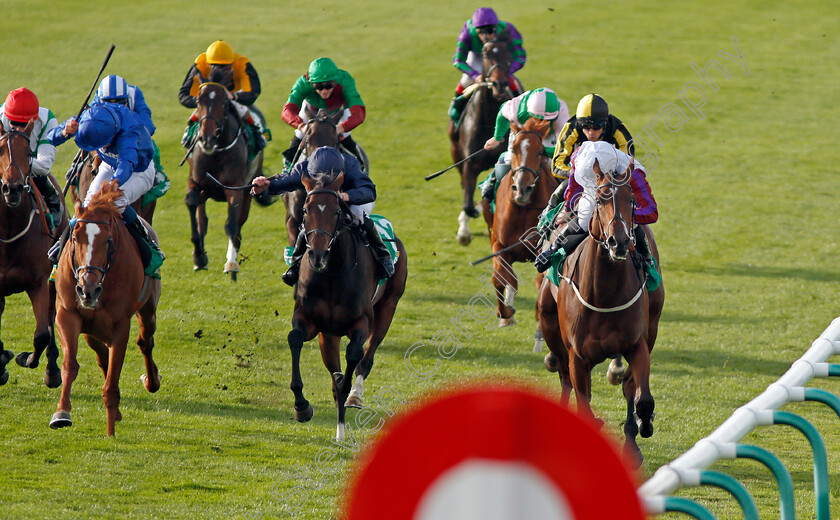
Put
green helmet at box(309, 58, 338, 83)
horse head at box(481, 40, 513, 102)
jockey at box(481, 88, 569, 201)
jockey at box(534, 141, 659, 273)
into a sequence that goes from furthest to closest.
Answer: horse head at box(481, 40, 513, 102)
green helmet at box(309, 58, 338, 83)
jockey at box(481, 88, 569, 201)
jockey at box(534, 141, 659, 273)

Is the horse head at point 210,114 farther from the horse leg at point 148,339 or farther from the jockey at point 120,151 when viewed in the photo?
the horse leg at point 148,339

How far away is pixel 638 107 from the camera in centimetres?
1947

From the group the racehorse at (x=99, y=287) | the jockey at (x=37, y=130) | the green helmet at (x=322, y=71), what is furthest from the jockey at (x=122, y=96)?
the racehorse at (x=99, y=287)

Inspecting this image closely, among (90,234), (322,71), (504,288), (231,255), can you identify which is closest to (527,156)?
(322,71)

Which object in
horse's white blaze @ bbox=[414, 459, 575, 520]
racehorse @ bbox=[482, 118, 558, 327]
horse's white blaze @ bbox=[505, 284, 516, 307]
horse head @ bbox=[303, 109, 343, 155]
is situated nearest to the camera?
horse's white blaze @ bbox=[414, 459, 575, 520]

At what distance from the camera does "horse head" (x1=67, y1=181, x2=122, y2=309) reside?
264 inches

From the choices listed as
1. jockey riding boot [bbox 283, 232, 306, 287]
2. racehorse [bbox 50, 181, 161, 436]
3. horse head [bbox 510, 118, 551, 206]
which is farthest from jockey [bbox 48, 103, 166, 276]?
horse head [bbox 510, 118, 551, 206]

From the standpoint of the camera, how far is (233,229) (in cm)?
1161

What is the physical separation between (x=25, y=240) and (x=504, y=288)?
476cm

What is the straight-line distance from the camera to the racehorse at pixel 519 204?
880cm

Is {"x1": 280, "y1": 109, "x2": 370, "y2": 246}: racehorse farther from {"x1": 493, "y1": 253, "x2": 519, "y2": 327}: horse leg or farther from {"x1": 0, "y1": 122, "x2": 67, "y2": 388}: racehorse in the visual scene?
{"x1": 0, "y1": 122, "x2": 67, "y2": 388}: racehorse

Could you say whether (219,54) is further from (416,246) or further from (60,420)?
(60,420)

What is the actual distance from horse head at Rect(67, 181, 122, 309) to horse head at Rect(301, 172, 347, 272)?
1.30m

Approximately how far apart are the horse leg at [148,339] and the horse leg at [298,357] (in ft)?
4.80
